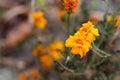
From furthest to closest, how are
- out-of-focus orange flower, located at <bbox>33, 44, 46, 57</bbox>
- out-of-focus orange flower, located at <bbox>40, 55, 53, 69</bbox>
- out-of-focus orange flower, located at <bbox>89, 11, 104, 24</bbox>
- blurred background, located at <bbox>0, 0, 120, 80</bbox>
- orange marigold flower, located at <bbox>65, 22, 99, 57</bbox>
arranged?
out-of-focus orange flower, located at <bbox>40, 55, 53, 69</bbox> < out-of-focus orange flower, located at <bbox>33, 44, 46, 57</bbox> < out-of-focus orange flower, located at <bbox>89, 11, 104, 24</bbox> < blurred background, located at <bbox>0, 0, 120, 80</bbox> < orange marigold flower, located at <bbox>65, 22, 99, 57</bbox>

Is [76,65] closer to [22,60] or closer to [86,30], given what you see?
[86,30]

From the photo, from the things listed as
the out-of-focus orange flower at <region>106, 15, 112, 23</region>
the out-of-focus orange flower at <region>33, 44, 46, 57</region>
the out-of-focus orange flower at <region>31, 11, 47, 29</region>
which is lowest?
the out-of-focus orange flower at <region>33, 44, 46, 57</region>

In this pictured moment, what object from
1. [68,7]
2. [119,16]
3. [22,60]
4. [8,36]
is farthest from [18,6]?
[68,7]

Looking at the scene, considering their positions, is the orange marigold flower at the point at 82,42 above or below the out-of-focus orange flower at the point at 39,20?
above

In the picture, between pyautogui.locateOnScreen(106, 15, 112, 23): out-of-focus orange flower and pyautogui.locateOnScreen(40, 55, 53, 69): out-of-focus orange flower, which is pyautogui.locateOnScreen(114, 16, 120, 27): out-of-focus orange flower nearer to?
pyautogui.locateOnScreen(106, 15, 112, 23): out-of-focus orange flower

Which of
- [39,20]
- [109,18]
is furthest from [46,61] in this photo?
[109,18]

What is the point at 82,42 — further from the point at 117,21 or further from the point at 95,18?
the point at 95,18

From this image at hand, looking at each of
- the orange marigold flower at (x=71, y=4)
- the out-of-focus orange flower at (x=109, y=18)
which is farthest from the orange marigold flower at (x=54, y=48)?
the orange marigold flower at (x=71, y=4)

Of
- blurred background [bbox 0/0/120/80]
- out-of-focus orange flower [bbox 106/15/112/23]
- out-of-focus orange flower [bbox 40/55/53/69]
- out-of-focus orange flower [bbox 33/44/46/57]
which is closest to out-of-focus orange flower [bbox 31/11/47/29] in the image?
blurred background [bbox 0/0/120/80]

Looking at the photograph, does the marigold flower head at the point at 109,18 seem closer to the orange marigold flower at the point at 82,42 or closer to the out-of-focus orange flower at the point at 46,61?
the orange marigold flower at the point at 82,42
